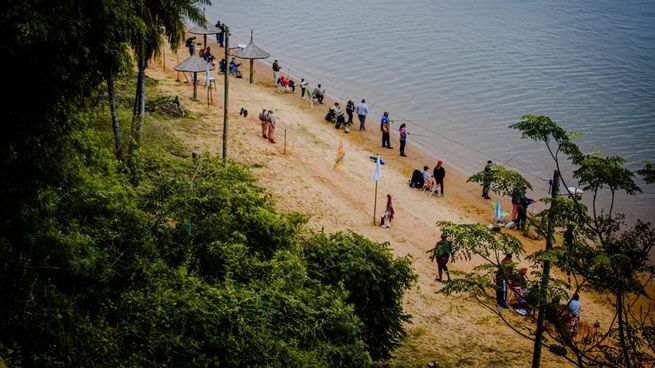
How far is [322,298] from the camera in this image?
10977mm

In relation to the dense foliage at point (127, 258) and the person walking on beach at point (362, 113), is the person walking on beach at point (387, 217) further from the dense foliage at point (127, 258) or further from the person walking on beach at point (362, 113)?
the person walking on beach at point (362, 113)

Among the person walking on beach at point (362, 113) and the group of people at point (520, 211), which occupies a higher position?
the person walking on beach at point (362, 113)

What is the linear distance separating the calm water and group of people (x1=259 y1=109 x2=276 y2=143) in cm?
929

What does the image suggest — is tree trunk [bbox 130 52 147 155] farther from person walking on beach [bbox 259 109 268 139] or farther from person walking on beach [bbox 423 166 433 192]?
person walking on beach [bbox 423 166 433 192]

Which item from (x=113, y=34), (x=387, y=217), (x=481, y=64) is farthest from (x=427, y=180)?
(x=481, y=64)

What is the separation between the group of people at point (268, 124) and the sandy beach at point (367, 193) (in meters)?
0.35

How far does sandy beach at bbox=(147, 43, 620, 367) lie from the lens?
53.1 ft

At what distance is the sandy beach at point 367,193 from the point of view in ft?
53.1

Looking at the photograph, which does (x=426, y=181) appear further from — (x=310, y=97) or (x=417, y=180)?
(x=310, y=97)

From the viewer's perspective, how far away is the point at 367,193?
25.2m

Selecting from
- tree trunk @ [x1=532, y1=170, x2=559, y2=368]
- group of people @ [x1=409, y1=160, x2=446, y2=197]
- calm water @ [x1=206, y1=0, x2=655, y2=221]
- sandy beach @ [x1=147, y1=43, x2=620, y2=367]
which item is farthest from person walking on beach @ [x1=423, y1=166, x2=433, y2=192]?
tree trunk @ [x1=532, y1=170, x2=559, y2=368]

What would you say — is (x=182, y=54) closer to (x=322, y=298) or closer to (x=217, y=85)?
(x=217, y=85)

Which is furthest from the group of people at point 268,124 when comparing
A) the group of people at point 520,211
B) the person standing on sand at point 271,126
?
the group of people at point 520,211

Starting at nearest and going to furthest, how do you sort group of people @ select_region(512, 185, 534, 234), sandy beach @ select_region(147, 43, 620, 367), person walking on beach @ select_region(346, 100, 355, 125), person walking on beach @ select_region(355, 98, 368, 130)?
sandy beach @ select_region(147, 43, 620, 367) → group of people @ select_region(512, 185, 534, 234) → person walking on beach @ select_region(355, 98, 368, 130) → person walking on beach @ select_region(346, 100, 355, 125)
